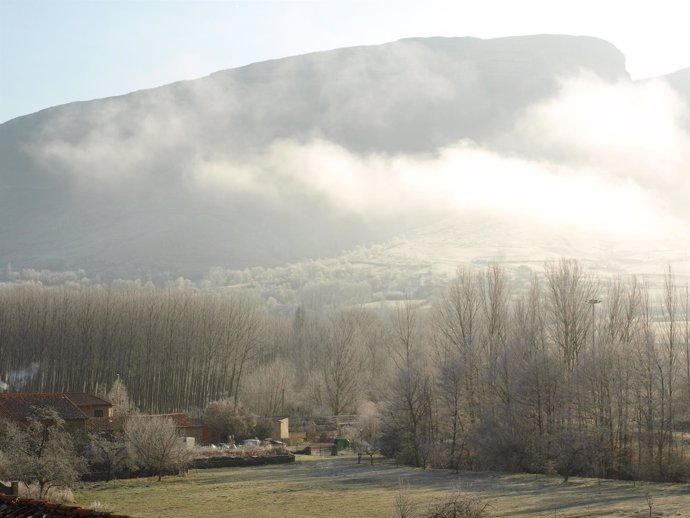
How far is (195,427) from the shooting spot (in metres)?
63.8

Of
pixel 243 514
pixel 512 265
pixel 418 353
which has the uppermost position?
pixel 512 265

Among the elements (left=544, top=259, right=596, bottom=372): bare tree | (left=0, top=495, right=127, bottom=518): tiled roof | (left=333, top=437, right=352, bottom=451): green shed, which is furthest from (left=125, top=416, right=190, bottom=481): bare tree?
(left=0, top=495, right=127, bottom=518): tiled roof

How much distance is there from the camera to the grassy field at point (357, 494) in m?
29.7

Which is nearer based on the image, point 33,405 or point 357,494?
point 357,494

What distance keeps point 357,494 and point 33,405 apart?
27355mm

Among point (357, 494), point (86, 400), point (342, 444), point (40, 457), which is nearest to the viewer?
point (357, 494)

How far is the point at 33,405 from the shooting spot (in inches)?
2106

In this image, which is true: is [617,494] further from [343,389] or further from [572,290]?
[343,389]

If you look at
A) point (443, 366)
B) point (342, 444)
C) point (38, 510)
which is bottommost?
point (342, 444)

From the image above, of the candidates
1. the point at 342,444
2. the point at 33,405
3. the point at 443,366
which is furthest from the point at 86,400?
the point at 443,366

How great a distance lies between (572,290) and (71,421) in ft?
113

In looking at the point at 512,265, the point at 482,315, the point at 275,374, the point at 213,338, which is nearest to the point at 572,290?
the point at 482,315

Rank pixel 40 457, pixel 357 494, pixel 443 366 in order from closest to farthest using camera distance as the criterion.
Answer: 1. pixel 357 494
2. pixel 40 457
3. pixel 443 366

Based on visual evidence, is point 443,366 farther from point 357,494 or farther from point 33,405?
point 33,405
